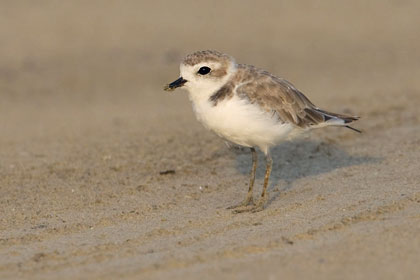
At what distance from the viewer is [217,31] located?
681 inches

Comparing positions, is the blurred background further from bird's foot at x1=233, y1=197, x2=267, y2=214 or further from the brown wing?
bird's foot at x1=233, y1=197, x2=267, y2=214

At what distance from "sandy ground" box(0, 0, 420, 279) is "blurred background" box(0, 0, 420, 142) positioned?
5 cm

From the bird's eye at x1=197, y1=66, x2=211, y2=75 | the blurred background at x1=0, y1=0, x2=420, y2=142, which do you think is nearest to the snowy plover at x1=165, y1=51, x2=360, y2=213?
the bird's eye at x1=197, y1=66, x2=211, y2=75

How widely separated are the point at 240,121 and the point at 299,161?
231cm

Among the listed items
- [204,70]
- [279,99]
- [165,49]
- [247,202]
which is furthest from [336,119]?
[165,49]

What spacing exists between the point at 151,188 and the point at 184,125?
10.2 feet

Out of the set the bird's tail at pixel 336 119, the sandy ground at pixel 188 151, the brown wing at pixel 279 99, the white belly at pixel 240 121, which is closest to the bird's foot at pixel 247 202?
the sandy ground at pixel 188 151

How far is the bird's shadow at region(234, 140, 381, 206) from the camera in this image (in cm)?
795

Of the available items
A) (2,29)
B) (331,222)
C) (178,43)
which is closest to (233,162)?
(331,222)

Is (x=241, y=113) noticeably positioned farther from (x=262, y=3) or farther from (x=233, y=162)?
(x=262, y=3)

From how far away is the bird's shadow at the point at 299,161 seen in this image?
7.95m

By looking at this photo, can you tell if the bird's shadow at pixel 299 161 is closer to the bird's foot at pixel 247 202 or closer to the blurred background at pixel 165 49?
the bird's foot at pixel 247 202

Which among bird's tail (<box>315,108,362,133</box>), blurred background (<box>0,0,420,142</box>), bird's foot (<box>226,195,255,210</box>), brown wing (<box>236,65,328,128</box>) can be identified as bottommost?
bird's foot (<box>226,195,255,210</box>)

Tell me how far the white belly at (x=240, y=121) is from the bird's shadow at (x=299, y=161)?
1.02m
